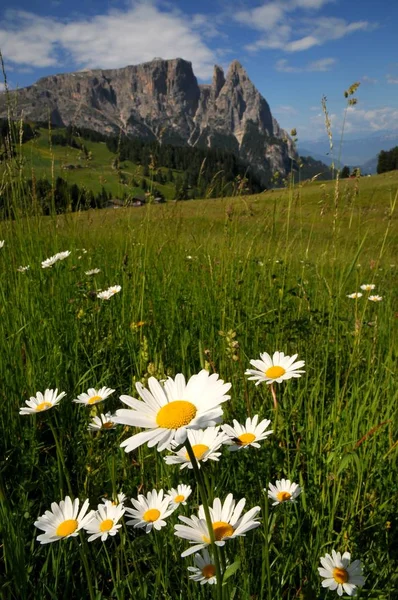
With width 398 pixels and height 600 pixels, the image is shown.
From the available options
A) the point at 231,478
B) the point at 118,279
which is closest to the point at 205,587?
the point at 231,478

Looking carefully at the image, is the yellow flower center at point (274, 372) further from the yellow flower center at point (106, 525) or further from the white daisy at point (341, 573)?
the yellow flower center at point (106, 525)

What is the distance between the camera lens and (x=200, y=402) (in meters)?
0.81

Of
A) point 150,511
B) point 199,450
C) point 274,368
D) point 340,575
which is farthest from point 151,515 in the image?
point 274,368

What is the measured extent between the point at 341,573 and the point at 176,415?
633mm

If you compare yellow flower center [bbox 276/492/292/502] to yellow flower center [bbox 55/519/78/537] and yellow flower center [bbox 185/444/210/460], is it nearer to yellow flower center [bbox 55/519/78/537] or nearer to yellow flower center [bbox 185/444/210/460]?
yellow flower center [bbox 185/444/210/460]

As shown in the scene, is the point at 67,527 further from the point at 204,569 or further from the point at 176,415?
the point at 176,415

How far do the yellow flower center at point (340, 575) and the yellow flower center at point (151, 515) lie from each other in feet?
1.44

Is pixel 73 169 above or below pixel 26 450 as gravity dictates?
above

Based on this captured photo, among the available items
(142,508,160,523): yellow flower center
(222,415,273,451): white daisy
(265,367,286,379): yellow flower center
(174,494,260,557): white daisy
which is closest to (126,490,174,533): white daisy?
(142,508,160,523): yellow flower center

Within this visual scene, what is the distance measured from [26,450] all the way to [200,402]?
120cm

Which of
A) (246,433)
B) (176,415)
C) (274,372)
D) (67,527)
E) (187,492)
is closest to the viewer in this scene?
(176,415)

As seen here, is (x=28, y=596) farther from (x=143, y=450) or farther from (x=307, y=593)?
(x=307, y=593)

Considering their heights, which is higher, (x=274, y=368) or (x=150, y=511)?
(x=274, y=368)

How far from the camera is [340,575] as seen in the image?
1.01 metres
